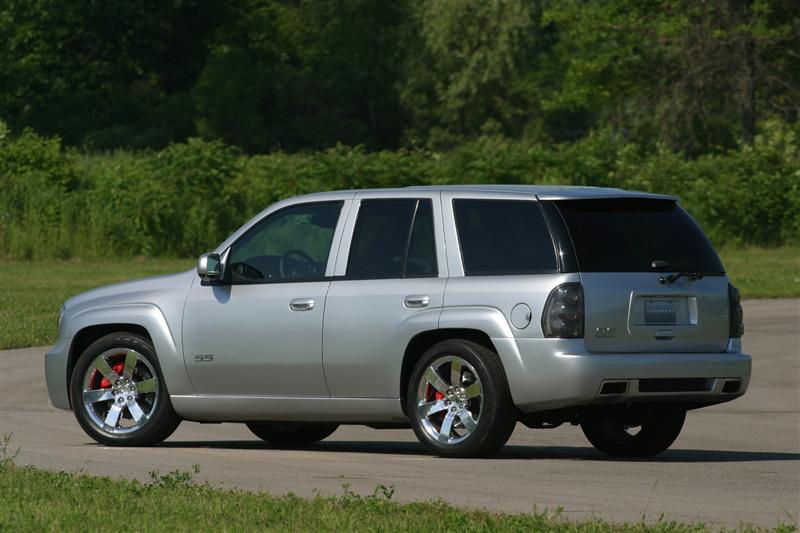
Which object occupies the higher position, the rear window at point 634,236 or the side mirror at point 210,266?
the rear window at point 634,236

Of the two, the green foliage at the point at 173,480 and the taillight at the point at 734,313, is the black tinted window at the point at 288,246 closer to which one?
the green foliage at the point at 173,480

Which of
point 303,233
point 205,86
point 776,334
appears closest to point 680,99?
point 205,86

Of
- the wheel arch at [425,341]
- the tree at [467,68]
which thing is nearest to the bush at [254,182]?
the wheel arch at [425,341]

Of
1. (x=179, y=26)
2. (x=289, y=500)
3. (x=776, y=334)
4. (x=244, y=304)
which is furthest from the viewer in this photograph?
(x=179, y=26)

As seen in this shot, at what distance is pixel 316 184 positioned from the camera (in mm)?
40750

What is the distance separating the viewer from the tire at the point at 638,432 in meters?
12.7

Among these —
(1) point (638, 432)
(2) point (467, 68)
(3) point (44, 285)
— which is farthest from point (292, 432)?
(2) point (467, 68)

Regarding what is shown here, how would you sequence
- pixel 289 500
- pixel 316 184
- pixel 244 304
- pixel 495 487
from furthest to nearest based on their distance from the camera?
pixel 316 184, pixel 244 304, pixel 495 487, pixel 289 500

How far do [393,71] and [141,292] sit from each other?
8270 cm

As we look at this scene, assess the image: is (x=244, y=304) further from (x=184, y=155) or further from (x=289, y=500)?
(x=184, y=155)

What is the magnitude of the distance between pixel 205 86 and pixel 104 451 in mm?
70978

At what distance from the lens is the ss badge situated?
11367 millimetres

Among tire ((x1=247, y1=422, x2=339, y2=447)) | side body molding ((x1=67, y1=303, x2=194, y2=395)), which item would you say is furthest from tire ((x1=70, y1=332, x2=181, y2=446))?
tire ((x1=247, y1=422, x2=339, y2=447))

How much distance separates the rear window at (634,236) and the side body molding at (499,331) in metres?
0.61
